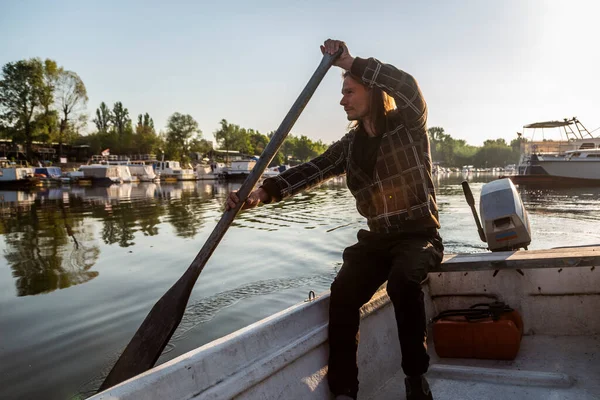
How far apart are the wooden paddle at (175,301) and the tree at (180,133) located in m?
81.5

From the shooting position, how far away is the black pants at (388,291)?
7.53 ft

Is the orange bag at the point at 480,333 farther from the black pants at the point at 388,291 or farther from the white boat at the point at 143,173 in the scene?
the white boat at the point at 143,173

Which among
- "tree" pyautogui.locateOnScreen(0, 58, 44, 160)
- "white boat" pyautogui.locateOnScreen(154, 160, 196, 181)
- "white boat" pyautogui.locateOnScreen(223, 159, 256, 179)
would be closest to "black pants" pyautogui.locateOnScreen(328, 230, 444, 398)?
"white boat" pyautogui.locateOnScreen(223, 159, 256, 179)

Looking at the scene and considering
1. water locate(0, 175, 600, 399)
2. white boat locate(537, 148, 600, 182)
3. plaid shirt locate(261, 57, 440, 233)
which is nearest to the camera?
plaid shirt locate(261, 57, 440, 233)

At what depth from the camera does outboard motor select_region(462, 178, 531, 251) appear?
Answer: 14.0 ft

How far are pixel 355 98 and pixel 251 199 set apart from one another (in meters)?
0.95

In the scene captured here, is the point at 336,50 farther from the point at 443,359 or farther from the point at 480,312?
the point at 443,359

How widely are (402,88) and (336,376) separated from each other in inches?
66.9

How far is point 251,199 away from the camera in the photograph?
9.47ft

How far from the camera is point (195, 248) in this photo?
970cm

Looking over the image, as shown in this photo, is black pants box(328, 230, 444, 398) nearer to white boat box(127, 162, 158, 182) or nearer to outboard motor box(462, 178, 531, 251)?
outboard motor box(462, 178, 531, 251)

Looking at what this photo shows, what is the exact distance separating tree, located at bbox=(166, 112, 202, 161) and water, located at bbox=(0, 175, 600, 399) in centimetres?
6856

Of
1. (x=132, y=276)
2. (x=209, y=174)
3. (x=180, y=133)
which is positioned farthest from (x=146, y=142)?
(x=132, y=276)

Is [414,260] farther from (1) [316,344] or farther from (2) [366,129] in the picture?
(2) [366,129]
